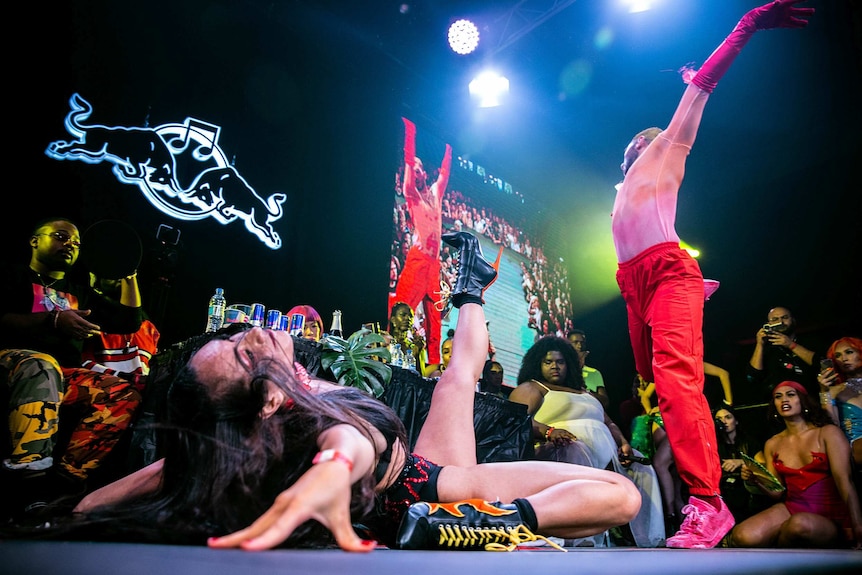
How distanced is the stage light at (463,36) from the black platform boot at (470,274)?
4503 mm

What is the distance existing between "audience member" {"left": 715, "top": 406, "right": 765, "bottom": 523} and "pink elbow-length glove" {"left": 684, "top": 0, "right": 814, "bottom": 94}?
8.48 feet

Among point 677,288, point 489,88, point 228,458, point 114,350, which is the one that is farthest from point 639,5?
point 228,458

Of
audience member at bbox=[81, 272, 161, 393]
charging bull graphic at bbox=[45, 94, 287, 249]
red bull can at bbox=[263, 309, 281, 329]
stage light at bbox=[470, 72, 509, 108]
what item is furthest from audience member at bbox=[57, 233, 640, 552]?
stage light at bbox=[470, 72, 509, 108]

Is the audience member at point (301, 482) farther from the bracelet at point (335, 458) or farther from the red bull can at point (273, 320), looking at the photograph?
the red bull can at point (273, 320)

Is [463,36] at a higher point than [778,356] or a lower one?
higher

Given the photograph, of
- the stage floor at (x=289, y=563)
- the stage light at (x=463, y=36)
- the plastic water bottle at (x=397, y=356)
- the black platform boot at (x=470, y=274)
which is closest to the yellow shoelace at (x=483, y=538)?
the stage floor at (x=289, y=563)

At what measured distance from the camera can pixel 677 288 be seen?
2.10m

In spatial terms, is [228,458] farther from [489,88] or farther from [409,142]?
[489,88]

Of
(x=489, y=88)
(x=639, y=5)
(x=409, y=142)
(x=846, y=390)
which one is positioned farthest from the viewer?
(x=489, y=88)

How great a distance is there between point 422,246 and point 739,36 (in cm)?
381

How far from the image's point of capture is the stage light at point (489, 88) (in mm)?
6285

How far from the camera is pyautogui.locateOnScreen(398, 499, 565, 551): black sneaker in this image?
40.6 inches

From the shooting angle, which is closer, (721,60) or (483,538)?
(483,538)

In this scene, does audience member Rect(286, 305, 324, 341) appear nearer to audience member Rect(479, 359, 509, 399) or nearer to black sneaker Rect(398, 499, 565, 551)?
audience member Rect(479, 359, 509, 399)
